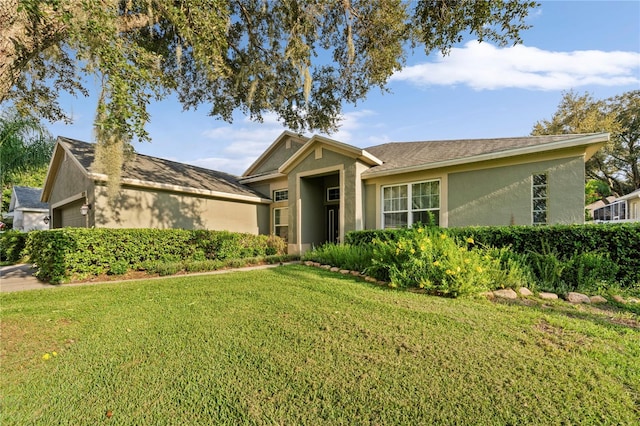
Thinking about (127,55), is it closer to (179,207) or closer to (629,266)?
(179,207)

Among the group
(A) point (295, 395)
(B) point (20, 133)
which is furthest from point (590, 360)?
(B) point (20, 133)

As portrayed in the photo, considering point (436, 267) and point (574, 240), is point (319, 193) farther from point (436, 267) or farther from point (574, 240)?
point (574, 240)

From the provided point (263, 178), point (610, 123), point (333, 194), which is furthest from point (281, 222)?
point (610, 123)

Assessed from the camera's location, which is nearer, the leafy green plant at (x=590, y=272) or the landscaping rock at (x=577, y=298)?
the landscaping rock at (x=577, y=298)

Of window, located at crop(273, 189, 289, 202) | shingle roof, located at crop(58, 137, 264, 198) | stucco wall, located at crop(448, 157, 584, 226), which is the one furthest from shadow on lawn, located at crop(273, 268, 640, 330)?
shingle roof, located at crop(58, 137, 264, 198)

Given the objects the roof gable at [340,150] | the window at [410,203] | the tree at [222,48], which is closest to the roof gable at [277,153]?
the roof gable at [340,150]

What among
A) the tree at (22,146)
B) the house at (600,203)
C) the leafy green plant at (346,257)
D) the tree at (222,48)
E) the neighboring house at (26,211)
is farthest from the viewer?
the house at (600,203)

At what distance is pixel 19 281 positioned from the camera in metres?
8.09

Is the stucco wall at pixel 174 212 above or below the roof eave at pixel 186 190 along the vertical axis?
below

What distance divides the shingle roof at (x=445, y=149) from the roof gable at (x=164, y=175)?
6.86 m

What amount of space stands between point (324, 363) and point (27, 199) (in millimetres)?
35330

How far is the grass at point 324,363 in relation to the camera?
2.11 metres

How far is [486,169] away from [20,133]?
993 inches

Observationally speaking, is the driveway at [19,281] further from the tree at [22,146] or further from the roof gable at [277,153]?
the tree at [22,146]
